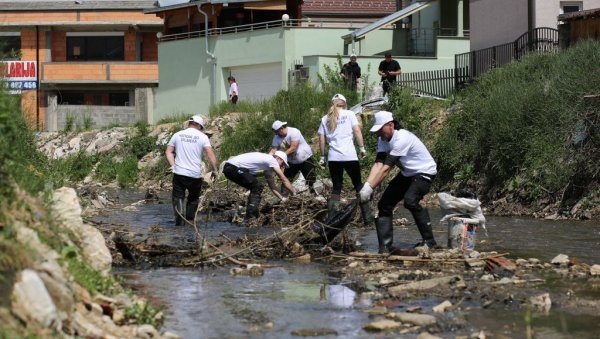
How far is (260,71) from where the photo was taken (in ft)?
145

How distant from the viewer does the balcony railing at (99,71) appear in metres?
58.9

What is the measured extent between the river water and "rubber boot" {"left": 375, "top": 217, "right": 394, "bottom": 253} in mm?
726

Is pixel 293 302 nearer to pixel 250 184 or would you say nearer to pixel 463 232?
pixel 463 232

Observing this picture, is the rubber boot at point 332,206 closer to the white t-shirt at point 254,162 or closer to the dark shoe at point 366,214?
the dark shoe at point 366,214

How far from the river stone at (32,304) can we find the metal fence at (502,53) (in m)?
20.0

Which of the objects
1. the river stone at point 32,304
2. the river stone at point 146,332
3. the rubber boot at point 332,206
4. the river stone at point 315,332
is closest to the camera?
the river stone at point 32,304

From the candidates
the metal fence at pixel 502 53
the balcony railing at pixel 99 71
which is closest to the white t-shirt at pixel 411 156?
the metal fence at pixel 502 53

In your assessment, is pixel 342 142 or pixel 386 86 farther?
pixel 386 86

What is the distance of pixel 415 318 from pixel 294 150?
10.2 meters

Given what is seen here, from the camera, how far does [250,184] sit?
1784cm

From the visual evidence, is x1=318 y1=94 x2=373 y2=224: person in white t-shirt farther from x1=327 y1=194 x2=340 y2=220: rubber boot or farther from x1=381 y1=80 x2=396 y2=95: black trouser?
x1=381 y1=80 x2=396 y2=95: black trouser

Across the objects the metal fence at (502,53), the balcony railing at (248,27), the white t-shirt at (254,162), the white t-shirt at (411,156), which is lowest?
the white t-shirt at (254,162)

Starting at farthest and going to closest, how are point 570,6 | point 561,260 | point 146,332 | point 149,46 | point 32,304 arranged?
1. point 149,46
2. point 570,6
3. point 561,260
4. point 146,332
5. point 32,304

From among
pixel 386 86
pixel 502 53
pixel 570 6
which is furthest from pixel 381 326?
pixel 570 6
